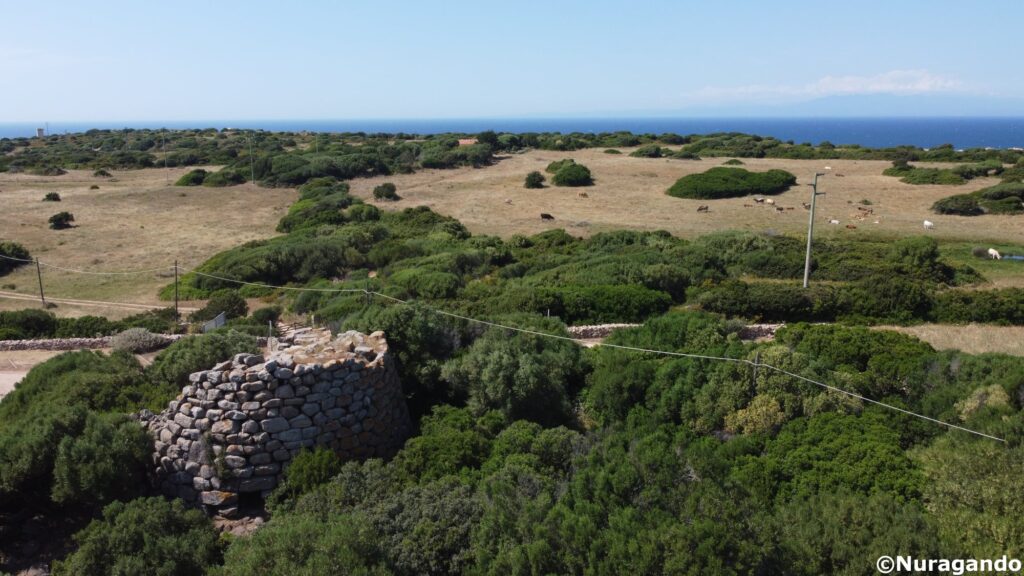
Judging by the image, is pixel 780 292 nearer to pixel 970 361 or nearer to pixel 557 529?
pixel 970 361

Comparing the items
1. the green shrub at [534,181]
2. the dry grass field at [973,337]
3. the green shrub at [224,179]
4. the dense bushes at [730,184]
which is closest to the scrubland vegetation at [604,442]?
the dry grass field at [973,337]

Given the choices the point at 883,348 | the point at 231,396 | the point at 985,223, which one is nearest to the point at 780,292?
the point at 883,348

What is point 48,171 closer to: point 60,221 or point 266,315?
point 60,221

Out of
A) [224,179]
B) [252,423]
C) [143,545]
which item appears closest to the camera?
[143,545]

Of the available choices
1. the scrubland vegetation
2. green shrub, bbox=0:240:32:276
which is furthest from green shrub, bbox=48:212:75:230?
the scrubland vegetation

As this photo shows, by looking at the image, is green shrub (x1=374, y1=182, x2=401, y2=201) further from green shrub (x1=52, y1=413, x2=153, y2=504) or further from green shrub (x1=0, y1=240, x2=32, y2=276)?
green shrub (x1=52, y1=413, x2=153, y2=504)

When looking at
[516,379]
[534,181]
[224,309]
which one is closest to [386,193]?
[534,181]
